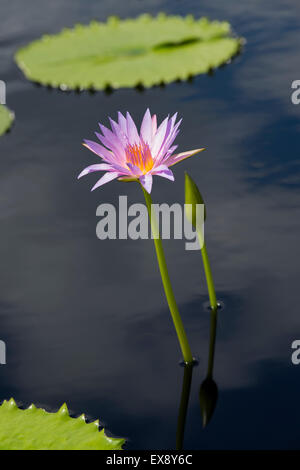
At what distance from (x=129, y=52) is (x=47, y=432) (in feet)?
8.87

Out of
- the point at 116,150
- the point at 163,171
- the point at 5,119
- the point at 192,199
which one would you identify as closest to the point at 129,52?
the point at 5,119

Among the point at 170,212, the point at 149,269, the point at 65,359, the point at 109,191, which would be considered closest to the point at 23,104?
the point at 109,191

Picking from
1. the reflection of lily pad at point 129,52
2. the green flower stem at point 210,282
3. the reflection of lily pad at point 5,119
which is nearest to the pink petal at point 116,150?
the green flower stem at point 210,282

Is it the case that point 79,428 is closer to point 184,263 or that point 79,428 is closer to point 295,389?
point 295,389

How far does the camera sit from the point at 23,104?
374 cm

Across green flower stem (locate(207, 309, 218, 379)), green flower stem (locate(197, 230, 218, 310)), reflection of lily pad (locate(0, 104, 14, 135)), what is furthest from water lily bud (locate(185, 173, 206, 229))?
reflection of lily pad (locate(0, 104, 14, 135))

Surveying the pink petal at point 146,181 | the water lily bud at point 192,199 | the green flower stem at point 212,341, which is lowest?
the green flower stem at point 212,341

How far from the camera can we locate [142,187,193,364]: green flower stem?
194 cm

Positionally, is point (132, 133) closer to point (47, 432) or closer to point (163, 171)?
point (163, 171)

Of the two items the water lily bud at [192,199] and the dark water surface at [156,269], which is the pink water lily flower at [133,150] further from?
the dark water surface at [156,269]

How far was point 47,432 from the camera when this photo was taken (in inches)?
74.1

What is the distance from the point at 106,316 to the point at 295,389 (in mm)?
729

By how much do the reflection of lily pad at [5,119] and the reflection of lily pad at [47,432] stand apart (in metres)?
1.88

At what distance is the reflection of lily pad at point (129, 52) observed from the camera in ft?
12.6
